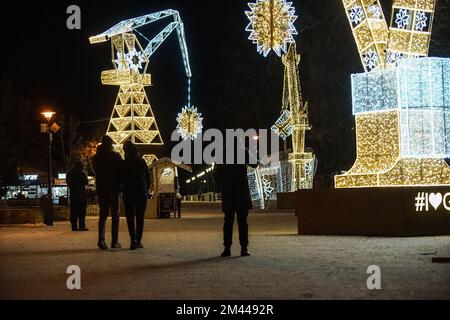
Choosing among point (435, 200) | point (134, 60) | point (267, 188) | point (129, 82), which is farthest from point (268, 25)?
point (134, 60)

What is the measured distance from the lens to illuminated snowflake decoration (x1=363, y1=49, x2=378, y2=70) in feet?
55.1

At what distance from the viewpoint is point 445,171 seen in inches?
633

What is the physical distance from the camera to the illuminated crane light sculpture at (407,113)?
1593 centimetres

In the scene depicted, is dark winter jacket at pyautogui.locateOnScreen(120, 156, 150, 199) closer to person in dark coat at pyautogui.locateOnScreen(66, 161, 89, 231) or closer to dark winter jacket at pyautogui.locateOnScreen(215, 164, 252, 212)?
dark winter jacket at pyautogui.locateOnScreen(215, 164, 252, 212)

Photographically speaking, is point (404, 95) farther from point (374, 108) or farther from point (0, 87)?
point (0, 87)

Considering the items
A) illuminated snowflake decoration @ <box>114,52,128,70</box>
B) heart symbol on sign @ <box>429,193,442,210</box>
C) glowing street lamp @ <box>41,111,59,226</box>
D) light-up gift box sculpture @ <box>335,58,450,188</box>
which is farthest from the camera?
illuminated snowflake decoration @ <box>114,52,128,70</box>

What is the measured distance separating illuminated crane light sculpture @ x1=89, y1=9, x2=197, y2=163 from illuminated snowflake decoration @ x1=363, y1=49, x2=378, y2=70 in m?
33.2

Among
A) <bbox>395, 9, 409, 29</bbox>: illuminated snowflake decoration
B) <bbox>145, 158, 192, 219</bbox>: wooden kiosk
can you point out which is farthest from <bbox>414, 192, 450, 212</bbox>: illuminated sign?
<bbox>145, 158, 192, 219</bbox>: wooden kiosk

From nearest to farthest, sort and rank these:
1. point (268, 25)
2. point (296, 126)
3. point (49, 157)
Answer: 1. point (268, 25)
2. point (49, 157)
3. point (296, 126)

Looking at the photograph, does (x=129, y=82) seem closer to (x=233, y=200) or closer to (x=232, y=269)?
(x=233, y=200)

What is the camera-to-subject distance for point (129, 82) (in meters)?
49.1

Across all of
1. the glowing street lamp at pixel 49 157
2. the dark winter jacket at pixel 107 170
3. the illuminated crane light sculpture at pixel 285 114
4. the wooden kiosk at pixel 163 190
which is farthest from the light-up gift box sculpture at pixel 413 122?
the wooden kiosk at pixel 163 190

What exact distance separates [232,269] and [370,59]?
857cm
